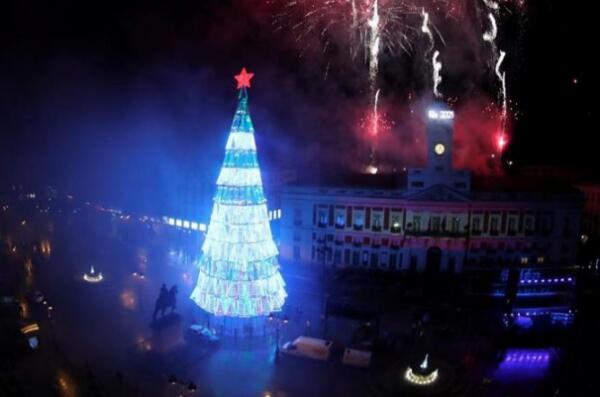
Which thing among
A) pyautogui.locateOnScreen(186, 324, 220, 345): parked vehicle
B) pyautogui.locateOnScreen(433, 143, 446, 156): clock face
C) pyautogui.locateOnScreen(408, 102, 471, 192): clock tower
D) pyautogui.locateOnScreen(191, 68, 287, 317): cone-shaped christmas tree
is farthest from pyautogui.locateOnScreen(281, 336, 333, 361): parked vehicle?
pyautogui.locateOnScreen(433, 143, 446, 156): clock face

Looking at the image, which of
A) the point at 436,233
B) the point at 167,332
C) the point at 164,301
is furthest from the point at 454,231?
the point at 167,332

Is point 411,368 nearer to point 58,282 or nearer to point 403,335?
point 403,335

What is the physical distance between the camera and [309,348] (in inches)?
1232

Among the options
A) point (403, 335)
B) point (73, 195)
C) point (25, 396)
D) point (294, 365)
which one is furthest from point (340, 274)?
point (73, 195)

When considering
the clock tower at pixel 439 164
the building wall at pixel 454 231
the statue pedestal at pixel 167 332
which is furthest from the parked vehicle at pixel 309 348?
the clock tower at pixel 439 164

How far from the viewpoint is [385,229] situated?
171 feet

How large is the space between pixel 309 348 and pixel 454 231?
25535mm

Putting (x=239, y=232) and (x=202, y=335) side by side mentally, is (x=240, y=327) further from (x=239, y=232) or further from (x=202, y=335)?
(x=239, y=232)

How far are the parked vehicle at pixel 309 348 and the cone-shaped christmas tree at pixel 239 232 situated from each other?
4.06 m

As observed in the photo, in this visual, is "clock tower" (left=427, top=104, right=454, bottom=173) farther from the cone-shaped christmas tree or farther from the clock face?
the cone-shaped christmas tree

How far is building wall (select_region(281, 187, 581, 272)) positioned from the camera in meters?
50.6

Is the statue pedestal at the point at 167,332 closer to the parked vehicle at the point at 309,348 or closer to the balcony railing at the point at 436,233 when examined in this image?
the parked vehicle at the point at 309,348

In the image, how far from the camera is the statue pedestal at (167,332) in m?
32.5

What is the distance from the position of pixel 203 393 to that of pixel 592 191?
5871 centimetres
